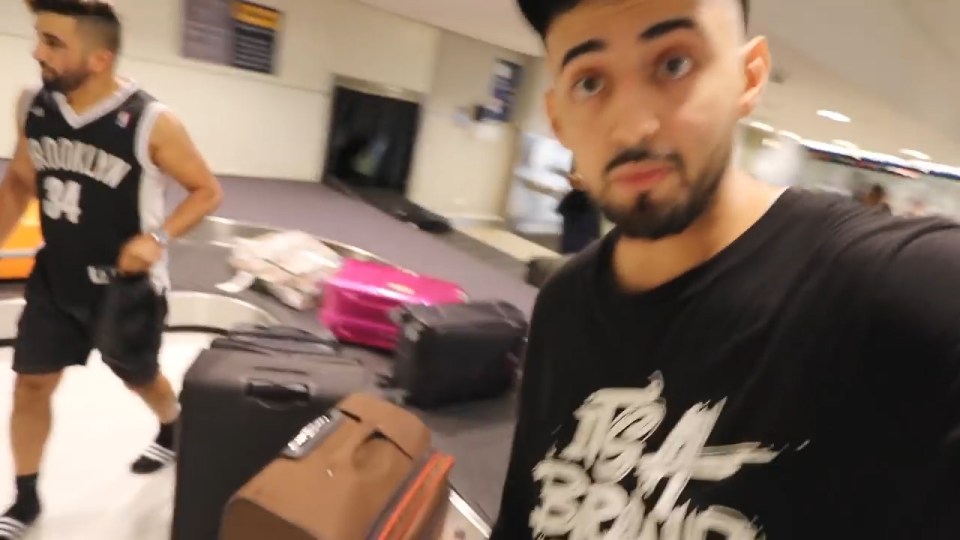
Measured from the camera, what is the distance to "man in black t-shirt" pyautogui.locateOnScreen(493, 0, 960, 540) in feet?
2.04

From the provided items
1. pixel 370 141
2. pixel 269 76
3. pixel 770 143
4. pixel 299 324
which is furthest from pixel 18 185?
pixel 770 143

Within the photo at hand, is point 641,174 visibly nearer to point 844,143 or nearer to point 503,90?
point 503,90

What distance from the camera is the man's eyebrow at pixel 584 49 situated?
2.46ft

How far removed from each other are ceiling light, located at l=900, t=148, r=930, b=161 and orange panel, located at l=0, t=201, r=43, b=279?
9972 mm

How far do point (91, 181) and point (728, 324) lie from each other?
191 centimetres

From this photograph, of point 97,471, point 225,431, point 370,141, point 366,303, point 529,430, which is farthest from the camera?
point 370,141

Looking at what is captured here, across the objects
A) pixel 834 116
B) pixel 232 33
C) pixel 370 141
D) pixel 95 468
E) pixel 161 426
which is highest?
pixel 834 116

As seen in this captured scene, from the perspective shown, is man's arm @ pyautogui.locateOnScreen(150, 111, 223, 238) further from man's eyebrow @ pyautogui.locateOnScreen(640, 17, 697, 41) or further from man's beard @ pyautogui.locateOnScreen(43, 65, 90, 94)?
man's eyebrow @ pyautogui.locateOnScreen(640, 17, 697, 41)

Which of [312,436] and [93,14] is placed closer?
[312,436]

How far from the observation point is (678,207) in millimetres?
719

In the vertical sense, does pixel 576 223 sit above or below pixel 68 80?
below

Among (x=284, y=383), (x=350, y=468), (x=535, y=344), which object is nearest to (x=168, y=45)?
(x=284, y=383)

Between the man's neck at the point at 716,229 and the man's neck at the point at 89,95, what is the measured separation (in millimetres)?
1774

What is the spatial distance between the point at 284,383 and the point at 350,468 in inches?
18.5
